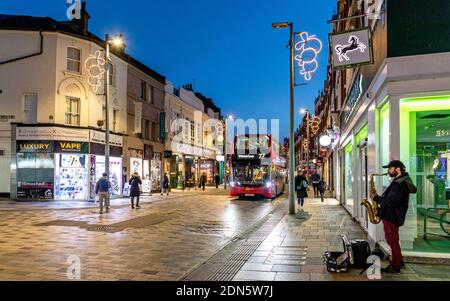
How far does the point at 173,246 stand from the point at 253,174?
16993 mm

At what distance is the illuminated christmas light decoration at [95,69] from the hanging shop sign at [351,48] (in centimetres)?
1723

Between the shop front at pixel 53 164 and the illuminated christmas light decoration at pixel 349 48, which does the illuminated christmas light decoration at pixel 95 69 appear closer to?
the shop front at pixel 53 164

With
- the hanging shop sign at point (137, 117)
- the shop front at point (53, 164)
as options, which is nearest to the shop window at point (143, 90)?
the hanging shop sign at point (137, 117)


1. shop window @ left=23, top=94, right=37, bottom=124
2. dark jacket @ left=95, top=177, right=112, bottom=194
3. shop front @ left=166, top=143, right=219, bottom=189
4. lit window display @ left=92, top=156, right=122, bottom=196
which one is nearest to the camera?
dark jacket @ left=95, top=177, right=112, bottom=194

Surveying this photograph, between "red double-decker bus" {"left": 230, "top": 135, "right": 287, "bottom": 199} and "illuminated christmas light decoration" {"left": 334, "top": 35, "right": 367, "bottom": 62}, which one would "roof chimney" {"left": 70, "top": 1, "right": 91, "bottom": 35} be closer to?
"red double-decker bus" {"left": 230, "top": 135, "right": 287, "bottom": 199}

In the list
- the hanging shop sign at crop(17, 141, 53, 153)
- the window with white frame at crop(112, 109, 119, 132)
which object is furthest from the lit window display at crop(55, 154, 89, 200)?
the window with white frame at crop(112, 109, 119, 132)

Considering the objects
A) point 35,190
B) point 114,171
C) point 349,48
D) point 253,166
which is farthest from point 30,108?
point 349,48

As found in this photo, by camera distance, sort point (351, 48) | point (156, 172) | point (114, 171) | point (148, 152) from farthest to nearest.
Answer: point (156, 172) < point (148, 152) < point (114, 171) < point (351, 48)

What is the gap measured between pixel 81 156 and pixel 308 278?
2035cm

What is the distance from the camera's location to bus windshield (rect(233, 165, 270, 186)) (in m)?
26.6

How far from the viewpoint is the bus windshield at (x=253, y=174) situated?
2664 centimetres

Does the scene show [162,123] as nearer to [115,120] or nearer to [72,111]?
[115,120]

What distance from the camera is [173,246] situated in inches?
395

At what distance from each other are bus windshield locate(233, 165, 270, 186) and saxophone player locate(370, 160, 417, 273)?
19.4 metres
